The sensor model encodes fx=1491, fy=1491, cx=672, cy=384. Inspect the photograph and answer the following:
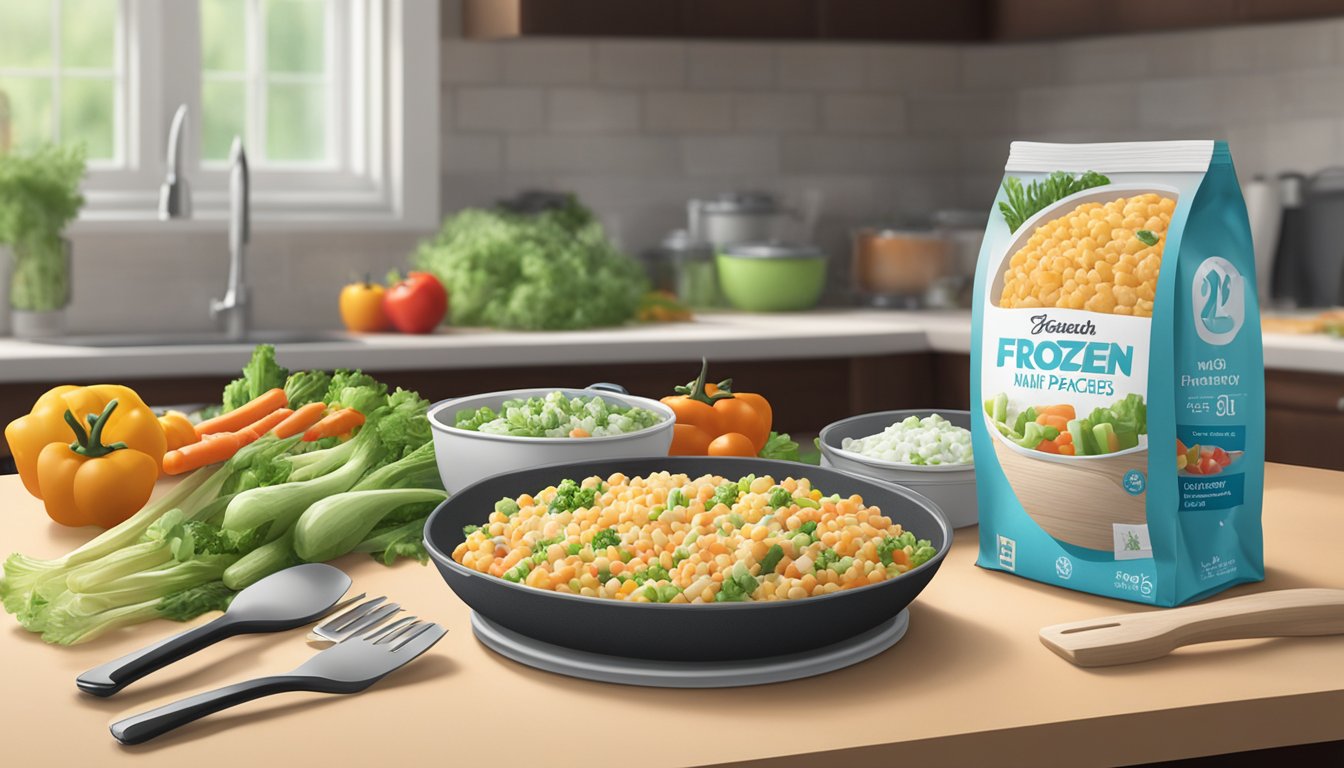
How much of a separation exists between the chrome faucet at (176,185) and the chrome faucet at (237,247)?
0.37 feet

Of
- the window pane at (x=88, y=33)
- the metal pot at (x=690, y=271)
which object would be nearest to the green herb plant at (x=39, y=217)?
the window pane at (x=88, y=33)

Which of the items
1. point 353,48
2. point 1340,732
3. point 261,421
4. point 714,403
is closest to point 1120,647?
point 1340,732

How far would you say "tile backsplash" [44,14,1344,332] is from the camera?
3.86 m

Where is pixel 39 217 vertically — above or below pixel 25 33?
below

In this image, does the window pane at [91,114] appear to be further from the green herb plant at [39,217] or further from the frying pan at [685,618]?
the frying pan at [685,618]

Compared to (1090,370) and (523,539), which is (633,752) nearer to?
(523,539)

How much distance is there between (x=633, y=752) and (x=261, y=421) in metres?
0.86

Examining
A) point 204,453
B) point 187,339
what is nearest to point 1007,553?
point 204,453

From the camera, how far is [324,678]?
3.25ft

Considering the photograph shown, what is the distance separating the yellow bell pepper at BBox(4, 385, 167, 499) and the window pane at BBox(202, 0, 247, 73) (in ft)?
8.27

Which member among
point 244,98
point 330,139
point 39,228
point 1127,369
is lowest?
point 1127,369

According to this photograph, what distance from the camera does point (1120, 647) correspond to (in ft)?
3.53

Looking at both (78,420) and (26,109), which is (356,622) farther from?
(26,109)

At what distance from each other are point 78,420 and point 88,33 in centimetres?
262
